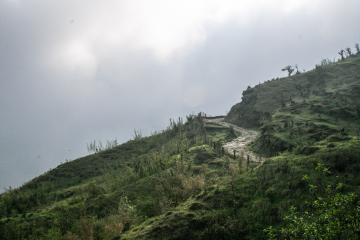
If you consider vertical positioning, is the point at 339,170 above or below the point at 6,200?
below

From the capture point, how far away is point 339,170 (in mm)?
23438

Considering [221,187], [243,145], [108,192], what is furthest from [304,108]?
[221,187]

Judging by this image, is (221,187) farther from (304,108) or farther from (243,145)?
(304,108)

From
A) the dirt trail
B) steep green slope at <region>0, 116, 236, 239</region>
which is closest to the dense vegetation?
steep green slope at <region>0, 116, 236, 239</region>

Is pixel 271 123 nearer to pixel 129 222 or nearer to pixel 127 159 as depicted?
pixel 127 159

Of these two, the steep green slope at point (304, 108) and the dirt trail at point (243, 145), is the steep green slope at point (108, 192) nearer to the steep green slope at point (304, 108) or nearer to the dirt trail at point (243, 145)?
the dirt trail at point (243, 145)

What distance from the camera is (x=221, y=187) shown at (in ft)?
83.2

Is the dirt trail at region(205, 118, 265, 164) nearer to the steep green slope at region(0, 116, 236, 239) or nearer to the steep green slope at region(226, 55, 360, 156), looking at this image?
the steep green slope at region(226, 55, 360, 156)

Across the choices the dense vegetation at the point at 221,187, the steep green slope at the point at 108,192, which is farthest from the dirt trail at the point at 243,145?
the steep green slope at the point at 108,192

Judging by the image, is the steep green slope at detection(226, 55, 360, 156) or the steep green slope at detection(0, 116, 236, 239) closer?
the steep green slope at detection(0, 116, 236, 239)

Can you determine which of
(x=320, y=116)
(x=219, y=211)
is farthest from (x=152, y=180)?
(x=320, y=116)

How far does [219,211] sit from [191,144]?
3079 centimetres

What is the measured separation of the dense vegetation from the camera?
68.1 feet

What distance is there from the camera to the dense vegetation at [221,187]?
68.1 feet
